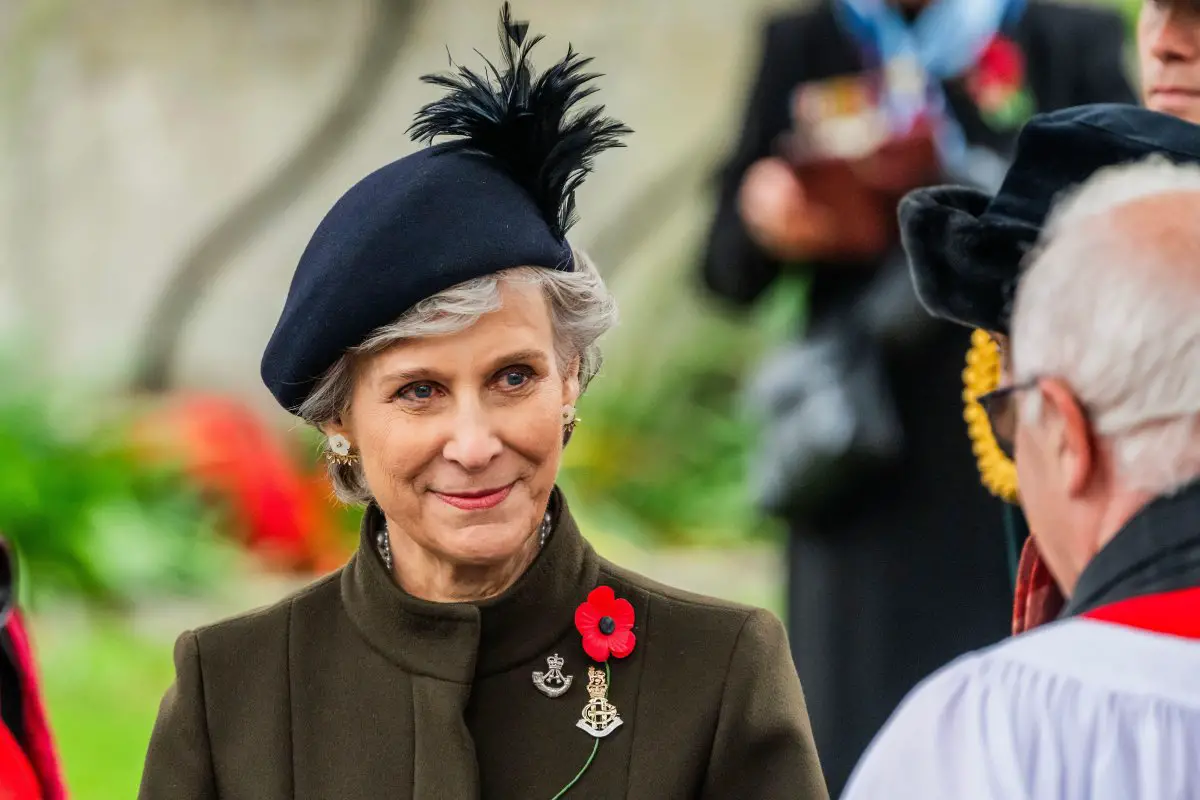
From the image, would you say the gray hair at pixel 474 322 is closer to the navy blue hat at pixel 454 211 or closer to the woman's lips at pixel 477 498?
the navy blue hat at pixel 454 211

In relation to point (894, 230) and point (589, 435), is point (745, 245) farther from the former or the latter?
point (589, 435)

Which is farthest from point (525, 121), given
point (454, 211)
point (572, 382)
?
point (572, 382)

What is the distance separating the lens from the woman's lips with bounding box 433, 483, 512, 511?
2.38 m

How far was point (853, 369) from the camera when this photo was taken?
3641mm

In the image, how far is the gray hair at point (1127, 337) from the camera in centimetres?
171

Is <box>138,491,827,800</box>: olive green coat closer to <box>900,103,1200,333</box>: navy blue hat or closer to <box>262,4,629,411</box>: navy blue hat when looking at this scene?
<box>262,4,629,411</box>: navy blue hat

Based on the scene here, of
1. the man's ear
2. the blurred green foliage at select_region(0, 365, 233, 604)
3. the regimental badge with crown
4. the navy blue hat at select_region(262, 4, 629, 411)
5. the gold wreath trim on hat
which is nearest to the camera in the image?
the man's ear

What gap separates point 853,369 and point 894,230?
0.30m

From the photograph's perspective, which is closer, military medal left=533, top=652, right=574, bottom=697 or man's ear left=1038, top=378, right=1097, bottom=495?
man's ear left=1038, top=378, right=1097, bottom=495

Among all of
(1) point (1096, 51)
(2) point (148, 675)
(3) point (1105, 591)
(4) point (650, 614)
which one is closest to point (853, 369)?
(1) point (1096, 51)

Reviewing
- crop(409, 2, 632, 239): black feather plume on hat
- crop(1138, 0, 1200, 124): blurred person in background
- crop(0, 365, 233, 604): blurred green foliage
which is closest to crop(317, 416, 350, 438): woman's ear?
crop(409, 2, 632, 239): black feather plume on hat

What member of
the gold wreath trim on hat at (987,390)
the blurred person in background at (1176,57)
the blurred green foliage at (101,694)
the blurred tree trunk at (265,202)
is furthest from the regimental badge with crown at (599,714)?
the blurred tree trunk at (265,202)

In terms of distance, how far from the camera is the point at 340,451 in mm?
2533

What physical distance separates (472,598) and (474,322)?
1.36ft
